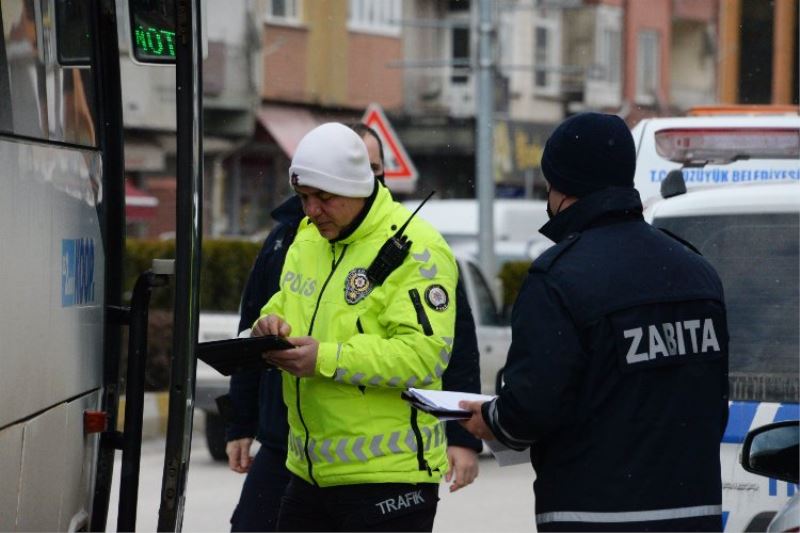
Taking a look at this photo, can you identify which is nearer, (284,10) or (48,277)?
(48,277)

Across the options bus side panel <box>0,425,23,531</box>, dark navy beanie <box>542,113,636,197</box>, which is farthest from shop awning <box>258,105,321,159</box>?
dark navy beanie <box>542,113,636,197</box>

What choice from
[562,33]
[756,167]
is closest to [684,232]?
[756,167]

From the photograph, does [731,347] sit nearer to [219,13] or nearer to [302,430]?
[302,430]

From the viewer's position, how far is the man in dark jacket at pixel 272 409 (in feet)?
17.4

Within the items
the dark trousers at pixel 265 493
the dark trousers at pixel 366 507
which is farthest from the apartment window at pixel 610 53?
the dark trousers at pixel 366 507

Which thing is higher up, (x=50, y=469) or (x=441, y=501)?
(x=50, y=469)

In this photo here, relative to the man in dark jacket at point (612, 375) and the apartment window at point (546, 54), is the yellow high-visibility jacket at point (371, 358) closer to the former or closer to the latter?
the man in dark jacket at point (612, 375)

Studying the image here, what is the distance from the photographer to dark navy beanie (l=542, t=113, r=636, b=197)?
13.2 ft

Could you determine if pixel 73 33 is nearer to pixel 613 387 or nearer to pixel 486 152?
pixel 613 387

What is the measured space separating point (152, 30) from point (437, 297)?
1062 millimetres

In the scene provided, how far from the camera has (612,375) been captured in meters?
3.87

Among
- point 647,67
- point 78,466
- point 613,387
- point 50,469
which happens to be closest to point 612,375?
point 613,387

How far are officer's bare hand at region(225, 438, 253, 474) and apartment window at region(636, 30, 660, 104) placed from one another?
42000 mm

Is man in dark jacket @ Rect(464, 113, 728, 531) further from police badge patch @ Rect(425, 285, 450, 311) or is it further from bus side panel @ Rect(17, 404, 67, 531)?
bus side panel @ Rect(17, 404, 67, 531)
